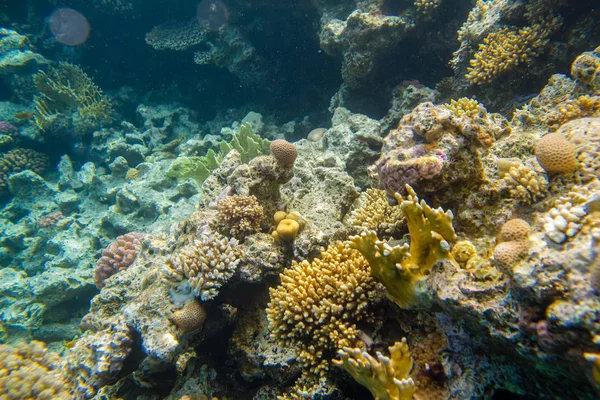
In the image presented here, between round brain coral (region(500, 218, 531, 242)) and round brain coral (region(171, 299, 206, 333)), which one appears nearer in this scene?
round brain coral (region(500, 218, 531, 242))

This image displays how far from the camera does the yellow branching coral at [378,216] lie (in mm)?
3488

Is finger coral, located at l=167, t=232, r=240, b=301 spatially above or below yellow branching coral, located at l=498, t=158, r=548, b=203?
below

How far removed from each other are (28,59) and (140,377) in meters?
14.4

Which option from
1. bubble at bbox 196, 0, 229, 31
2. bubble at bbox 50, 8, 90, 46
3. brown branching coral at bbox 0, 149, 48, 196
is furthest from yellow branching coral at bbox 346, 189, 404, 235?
bubble at bbox 50, 8, 90, 46

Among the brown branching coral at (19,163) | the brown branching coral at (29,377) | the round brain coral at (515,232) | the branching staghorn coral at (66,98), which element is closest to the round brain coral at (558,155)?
the round brain coral at (515,232)

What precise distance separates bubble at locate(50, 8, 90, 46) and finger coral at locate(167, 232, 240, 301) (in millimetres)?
15000

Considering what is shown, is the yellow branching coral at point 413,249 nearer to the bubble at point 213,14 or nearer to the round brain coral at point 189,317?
the round brain coral at point 189,317

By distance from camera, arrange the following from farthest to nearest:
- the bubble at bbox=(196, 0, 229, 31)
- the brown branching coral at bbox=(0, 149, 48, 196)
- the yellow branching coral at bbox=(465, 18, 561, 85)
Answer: the bubble at bbox=(196, 0, 229, 31) → the brown branching coral at bbox=(0, 149, 48, 196) → the yellow branching coral at bbox=(465, 18, 561, 85)

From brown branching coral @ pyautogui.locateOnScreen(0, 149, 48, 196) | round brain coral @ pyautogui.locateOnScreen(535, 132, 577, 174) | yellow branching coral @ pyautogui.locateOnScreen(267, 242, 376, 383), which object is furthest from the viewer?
brown branching coral @ pyautogui.locateOnScreen(0, 149, 48, 196)

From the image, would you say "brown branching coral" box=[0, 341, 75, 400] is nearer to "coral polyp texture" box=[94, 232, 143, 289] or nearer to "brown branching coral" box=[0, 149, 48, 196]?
"coral polyp texture" box=[94, 232, 143, 289]

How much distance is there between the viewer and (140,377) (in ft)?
11.5

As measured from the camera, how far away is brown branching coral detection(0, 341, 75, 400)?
136 inches

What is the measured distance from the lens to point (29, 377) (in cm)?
361

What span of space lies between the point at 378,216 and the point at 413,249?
1.09 meters
